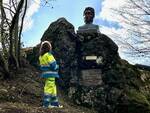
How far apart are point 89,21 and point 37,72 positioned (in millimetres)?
2721

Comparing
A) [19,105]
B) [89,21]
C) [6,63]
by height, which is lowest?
[19,105]

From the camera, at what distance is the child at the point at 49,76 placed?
47.0ft

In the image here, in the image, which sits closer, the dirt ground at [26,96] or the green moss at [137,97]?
the dirt ground at [26,96]

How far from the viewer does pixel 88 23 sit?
18078mm

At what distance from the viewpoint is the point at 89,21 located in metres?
18.0

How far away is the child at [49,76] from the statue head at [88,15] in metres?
3.78

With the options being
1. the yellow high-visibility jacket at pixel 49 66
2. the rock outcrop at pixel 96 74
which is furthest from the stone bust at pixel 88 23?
the yellow high-visibility jacket at pixel 49 66

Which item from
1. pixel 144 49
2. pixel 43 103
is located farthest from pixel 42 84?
pixel 144 49

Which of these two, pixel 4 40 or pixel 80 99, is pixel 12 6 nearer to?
pixel 4 40

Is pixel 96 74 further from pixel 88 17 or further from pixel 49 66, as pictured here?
pixel 49 66

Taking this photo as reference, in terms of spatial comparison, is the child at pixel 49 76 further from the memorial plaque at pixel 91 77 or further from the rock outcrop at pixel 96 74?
the memorial plaque at pixel 91 77

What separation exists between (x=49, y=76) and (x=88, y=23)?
14.0 feet

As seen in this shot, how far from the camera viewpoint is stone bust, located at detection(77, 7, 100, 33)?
58.6 ft

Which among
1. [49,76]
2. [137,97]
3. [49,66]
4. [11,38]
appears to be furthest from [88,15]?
[49,76]
